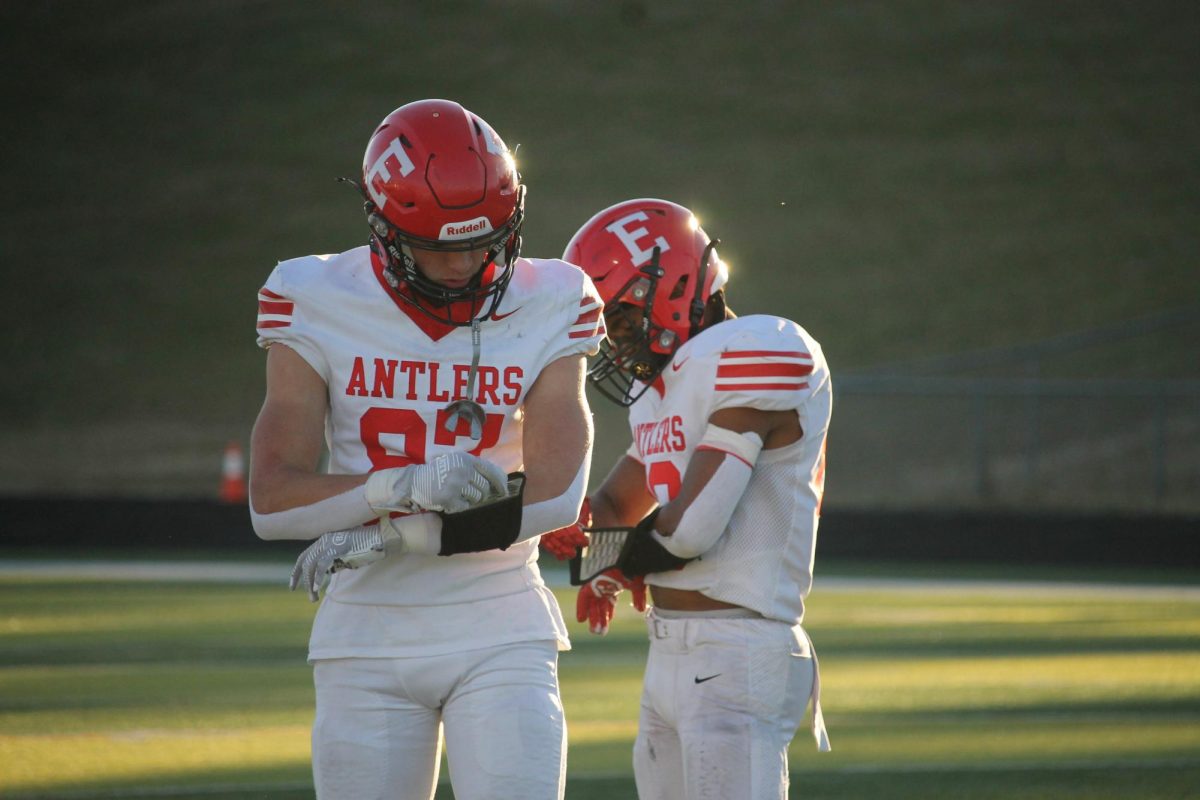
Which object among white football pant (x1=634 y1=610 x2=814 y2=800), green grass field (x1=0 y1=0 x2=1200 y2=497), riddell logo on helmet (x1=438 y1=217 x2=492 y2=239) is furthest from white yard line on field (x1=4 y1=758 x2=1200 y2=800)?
green grass field (x1=0 y1=0 x2=1200 y2=497)

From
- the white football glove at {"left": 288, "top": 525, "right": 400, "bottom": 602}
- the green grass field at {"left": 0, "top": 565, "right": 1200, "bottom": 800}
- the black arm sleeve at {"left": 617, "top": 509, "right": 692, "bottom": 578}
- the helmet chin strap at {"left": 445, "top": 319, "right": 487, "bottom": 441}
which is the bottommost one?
the green grass field at {"left": 0, "top": 565, "right": 1200, "bottom": 800}

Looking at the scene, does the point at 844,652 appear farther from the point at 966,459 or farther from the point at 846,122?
the point at 846,122

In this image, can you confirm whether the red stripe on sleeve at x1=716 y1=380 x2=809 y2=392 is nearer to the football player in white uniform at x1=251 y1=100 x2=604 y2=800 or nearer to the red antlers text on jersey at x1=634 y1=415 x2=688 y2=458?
the red antlers text on jersey at x1=634 y1=415 x2=688 y2=458

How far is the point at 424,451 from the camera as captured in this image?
305 cm

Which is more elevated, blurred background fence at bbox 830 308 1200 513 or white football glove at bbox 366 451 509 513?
white football glove at bbox 366 451 509 513

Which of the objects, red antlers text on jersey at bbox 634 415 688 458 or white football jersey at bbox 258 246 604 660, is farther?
red antlers text on jersey at bbox 634 415 688 458

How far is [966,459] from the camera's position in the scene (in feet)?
64.6

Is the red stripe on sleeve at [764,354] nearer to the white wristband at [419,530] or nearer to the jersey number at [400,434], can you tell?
the jersey number at [400,434]

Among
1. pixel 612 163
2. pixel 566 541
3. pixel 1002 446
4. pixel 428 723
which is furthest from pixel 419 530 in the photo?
pixel 612 163

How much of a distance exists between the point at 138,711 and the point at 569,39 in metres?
29.3

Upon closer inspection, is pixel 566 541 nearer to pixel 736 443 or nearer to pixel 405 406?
pixel 736 443

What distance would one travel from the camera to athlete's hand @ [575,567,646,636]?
388 centimetres

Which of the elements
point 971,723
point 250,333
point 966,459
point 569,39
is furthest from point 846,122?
point 971,723

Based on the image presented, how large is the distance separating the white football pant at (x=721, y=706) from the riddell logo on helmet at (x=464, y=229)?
110cm
